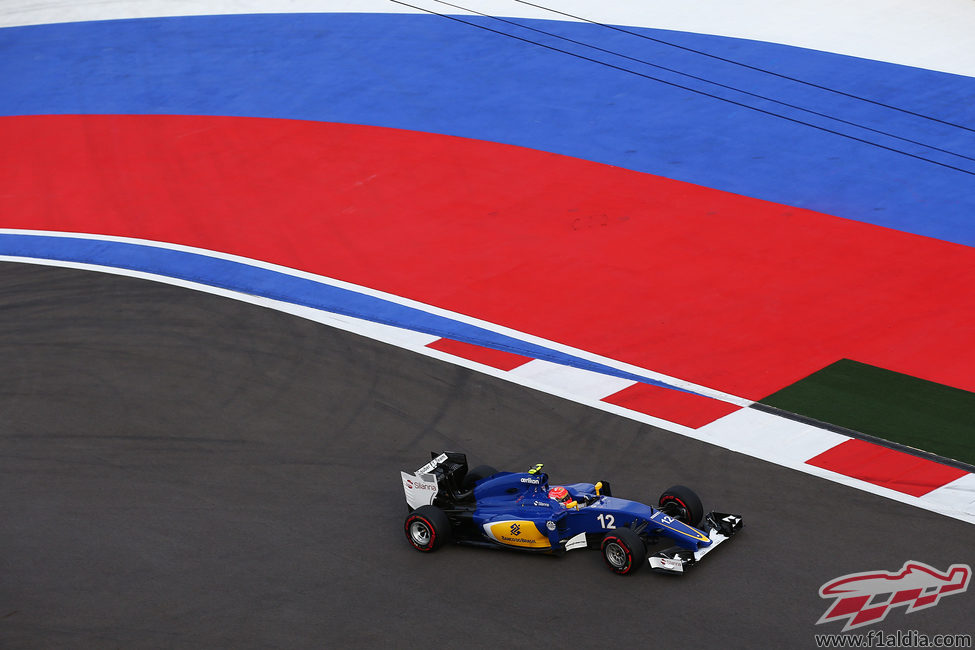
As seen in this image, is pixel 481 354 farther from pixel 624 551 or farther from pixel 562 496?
pixel 624 551

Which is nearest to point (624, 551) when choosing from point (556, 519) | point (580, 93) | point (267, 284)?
point (556, 519)

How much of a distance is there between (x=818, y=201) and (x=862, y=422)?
22.0 feet

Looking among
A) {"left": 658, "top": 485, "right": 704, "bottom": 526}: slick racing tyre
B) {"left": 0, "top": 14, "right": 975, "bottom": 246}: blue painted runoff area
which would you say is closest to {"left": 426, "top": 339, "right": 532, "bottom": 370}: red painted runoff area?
{"left": 658, "top": 485, "right": 704, "bottom": 526}: slick racing tyre

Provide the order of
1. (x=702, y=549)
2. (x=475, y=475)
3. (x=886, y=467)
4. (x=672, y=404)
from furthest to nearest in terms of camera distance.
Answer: (x=672, y=404) < (x=886, y=467) < (x=475, y=475) < (x=702, y=549)

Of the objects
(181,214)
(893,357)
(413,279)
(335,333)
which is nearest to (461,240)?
(413,279)

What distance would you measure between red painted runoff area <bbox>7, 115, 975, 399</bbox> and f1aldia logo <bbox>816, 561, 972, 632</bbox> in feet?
12.8

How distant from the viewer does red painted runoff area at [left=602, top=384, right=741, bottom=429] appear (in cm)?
1314

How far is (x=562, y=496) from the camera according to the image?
35.1ft

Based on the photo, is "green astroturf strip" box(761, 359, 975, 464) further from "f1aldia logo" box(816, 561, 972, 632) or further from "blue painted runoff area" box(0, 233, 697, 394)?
"f1aldia logo" box(816, 561, 972, 632)

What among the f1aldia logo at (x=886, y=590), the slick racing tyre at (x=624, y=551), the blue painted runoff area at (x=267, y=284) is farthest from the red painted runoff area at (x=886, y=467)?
the slick racing tyre at (x=624, y=551)

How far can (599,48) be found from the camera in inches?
968

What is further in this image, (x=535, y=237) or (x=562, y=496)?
(x=535, y=237)

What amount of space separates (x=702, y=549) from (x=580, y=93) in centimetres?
1449

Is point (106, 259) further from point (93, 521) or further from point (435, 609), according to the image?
point (435, 609)
